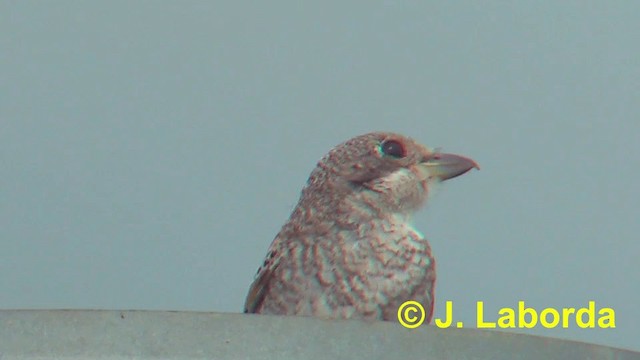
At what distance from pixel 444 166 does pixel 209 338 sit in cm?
316

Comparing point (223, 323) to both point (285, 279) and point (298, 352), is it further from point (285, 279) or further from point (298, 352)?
point (285, 279)

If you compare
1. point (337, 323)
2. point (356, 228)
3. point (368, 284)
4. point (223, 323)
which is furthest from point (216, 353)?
point (356, 228)

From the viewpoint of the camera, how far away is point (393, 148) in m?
4.23

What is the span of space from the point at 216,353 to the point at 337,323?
0.16 metres

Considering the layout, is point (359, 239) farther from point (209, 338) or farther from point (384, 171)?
point (209, 338)

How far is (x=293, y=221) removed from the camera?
4.23 meters

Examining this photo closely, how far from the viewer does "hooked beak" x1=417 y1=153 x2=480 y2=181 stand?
4258 mm

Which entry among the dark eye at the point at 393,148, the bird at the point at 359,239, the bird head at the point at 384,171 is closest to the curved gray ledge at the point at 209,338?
the bird at the point at 359,239

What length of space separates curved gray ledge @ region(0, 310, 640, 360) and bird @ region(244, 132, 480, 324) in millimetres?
2169
